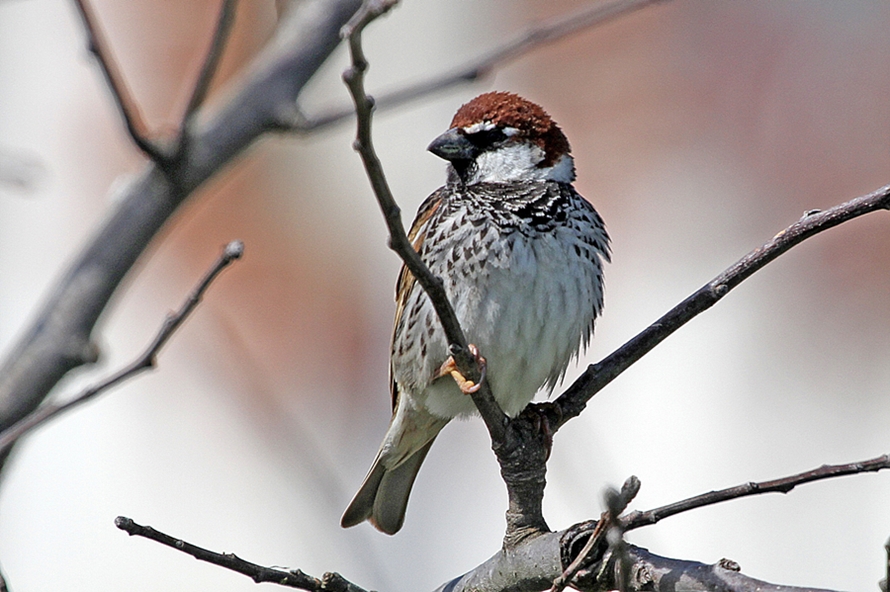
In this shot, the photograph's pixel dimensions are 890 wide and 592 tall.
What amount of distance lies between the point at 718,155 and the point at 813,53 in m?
0.69

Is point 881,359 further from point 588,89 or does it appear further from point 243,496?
point 243,496

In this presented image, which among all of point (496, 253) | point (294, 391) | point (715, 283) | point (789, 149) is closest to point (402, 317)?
point (496, 253)

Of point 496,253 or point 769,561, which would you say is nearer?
point 496,253

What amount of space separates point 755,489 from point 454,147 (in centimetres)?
138

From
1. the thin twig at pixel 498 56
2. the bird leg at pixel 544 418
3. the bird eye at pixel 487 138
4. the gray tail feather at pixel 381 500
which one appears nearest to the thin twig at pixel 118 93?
the thin twig at pixel 498 56

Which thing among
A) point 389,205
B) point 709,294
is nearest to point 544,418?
point 709,294

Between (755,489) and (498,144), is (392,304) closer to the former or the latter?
(498,144)

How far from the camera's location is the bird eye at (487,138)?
251 cm

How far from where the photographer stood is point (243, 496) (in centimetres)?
519

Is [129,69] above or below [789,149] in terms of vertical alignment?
above

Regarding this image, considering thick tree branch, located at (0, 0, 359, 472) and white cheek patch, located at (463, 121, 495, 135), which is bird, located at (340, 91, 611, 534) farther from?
thick tree branch, located at (0, 0, 359, 472)

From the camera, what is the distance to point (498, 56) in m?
2.50

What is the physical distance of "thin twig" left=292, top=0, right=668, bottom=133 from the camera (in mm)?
2463

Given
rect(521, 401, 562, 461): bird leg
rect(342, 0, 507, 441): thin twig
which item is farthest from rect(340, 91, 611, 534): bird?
rect(342, 0, 507, 441): thin twig
